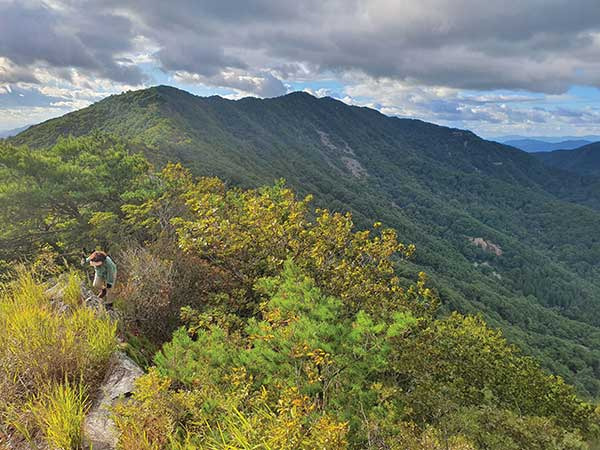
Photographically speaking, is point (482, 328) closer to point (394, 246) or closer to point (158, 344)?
point (394, 246)

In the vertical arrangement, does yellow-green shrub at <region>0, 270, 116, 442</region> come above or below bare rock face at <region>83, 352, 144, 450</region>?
above

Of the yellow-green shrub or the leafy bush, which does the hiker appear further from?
the yellow-green shrub

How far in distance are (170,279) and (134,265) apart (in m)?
0.87

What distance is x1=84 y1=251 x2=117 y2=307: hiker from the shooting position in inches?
360

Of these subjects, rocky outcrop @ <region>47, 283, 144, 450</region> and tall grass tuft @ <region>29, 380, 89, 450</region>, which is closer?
tall grass tuft @ <region>29, 380, 89, 450</region>

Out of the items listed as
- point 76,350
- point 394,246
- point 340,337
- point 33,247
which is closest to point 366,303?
point 394,246

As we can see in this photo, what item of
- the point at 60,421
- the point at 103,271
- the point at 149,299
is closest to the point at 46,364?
the point at 60,421

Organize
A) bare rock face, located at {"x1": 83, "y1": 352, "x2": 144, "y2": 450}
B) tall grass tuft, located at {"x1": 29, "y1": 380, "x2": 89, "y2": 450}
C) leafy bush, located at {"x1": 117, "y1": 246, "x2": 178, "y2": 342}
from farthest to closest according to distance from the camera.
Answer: leafy bush, located at {"x1": 117, "y1": 246, "x2": 178, "y2": 342}, bare rock face, located at {"x1": 83, "y1": 352, "x2": 144, "y2": 450}, tall grass tuft, located at {"x1": 29, "y1": 380, "x2": 89, "y2": 450}

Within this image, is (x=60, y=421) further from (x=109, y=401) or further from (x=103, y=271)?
(x=103, y=271)

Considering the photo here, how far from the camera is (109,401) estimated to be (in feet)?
15.2

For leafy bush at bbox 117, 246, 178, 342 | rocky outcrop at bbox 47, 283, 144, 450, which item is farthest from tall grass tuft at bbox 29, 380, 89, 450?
leafy bush at bbox 117, 246, 178, 342

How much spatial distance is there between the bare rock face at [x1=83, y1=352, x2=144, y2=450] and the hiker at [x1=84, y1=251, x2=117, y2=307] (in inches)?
168

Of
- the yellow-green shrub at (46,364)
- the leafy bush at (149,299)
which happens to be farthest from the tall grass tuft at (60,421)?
the leafy bush at (149,299)

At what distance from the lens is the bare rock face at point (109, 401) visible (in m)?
4.09
